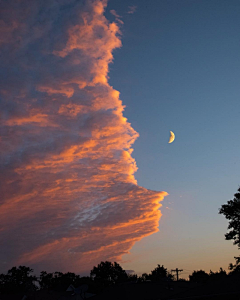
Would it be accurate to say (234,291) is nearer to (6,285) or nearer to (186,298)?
(186,298)

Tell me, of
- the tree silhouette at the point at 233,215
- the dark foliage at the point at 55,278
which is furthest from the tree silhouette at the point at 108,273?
the tree silhouette at the point at 233,215

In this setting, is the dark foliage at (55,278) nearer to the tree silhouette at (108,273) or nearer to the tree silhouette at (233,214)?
the tree silhouette at (108,273)

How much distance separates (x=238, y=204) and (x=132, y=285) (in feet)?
70.1

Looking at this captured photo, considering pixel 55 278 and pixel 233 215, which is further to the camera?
pixel 55 278

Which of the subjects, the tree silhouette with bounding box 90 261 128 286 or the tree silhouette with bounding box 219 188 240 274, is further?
the tree silhouette with bounding box 90 261 128 286

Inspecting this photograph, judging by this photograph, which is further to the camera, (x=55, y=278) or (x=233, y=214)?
(x=55, y=278)

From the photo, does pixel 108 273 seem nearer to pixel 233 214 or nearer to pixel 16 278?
pixel 16 278

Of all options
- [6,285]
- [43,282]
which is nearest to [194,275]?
[43,282]

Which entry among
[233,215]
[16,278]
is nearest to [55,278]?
[16,278]

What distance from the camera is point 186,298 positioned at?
22859 millimetres

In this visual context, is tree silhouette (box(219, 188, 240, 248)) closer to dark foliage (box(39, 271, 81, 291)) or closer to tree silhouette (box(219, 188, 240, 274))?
tree silhouette (box(219, 188, 240, 274))

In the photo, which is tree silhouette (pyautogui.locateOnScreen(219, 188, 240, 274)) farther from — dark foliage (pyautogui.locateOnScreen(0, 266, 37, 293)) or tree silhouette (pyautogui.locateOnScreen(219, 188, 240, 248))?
dark foliage (pyautogui.locateOnScreen(0, 266, 37, 293))

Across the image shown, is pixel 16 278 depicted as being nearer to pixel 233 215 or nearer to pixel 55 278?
pixel 55 278

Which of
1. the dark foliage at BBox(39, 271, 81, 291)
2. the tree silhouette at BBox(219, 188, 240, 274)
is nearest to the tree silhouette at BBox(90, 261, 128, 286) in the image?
the dark foliage at BBox(39, 271, 81, 291)
